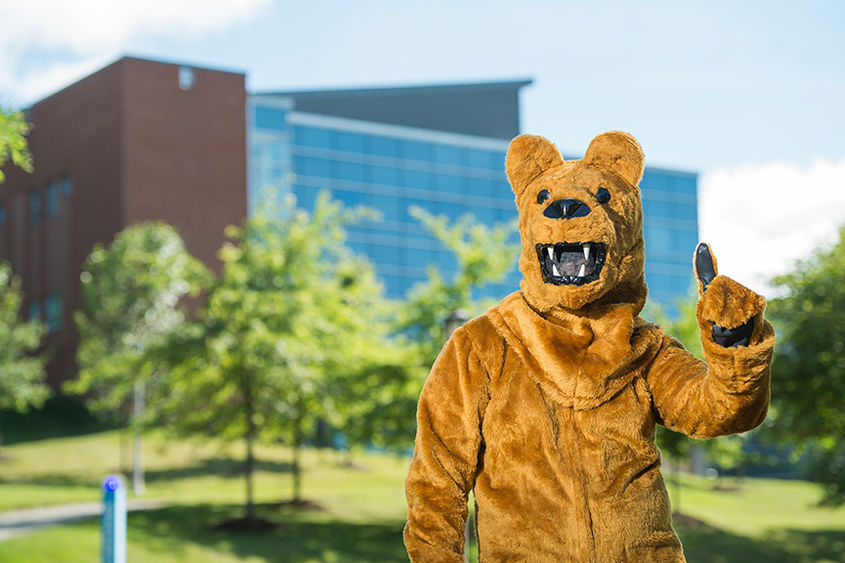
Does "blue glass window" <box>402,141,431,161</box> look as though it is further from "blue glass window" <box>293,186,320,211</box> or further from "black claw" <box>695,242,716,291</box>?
"black claw" <box>695,242,716,291</box>

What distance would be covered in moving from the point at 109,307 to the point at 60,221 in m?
13.2

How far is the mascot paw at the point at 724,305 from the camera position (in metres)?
2.61

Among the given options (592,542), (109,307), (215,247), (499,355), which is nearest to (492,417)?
(499,355)

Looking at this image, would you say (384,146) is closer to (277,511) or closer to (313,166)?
(313,166)

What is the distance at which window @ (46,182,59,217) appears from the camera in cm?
3772

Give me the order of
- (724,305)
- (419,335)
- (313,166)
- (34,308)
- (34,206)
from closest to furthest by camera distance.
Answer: (724,305) → (419,335) → (34,308) → (34,206) → (313,166)

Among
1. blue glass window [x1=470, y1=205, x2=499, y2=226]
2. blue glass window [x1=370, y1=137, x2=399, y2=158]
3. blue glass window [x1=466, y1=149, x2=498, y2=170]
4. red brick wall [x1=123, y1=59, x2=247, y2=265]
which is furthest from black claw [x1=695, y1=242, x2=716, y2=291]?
blue glass window [x1=466, y1=149, x2=498, y2=170]

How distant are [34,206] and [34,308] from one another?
14.2ft

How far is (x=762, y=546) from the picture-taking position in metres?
18.4

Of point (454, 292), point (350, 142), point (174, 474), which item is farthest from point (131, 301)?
point (350, 142)

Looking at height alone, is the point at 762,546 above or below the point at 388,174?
below

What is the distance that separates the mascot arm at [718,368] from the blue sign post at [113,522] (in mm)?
5628

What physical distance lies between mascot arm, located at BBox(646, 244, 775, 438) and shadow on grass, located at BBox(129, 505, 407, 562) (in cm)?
1386

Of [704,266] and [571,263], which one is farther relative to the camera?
[571,263]
